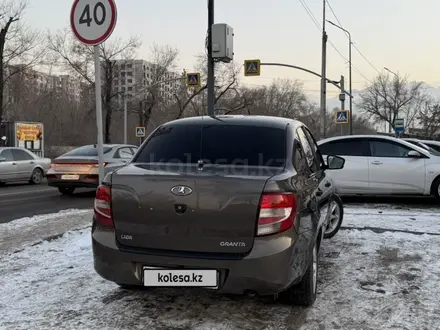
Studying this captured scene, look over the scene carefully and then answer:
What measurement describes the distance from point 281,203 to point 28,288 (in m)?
2.61

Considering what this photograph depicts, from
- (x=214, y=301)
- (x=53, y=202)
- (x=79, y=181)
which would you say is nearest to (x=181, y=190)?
(x=214, y=301)

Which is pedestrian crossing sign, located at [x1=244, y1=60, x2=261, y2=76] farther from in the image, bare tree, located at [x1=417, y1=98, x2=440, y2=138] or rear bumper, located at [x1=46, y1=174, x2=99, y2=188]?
bare tree, located at [x1=417, y1=98, x2=440, y2=138]

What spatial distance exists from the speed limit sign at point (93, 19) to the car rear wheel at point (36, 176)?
1221 centimetres

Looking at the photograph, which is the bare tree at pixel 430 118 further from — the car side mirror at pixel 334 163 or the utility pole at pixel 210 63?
the car side mirror at pixel 334 163

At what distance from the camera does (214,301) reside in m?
3.93

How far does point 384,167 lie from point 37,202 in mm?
8189

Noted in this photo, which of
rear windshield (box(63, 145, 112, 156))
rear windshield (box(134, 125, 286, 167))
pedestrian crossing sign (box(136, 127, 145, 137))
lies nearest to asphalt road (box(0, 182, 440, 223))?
rear windshield (box(63, 145, 112, 156))

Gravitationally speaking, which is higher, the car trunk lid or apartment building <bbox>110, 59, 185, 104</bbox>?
apartment building <bbox>110, 59, 185, 104</bbox>

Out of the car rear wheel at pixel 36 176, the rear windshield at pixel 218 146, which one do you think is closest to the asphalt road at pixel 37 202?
the car rear wheel at pixel 36 176

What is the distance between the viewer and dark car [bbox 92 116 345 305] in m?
3.18

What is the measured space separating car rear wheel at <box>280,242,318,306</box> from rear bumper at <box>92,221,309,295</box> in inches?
12.1

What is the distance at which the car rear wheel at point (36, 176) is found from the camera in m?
16.4

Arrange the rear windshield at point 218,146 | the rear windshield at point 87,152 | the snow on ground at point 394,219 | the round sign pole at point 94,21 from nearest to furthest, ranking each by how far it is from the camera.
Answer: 1. the rear windshield at point 218,146
2. the round sign pole at point 94,21
3. the snow on ground at point 394,219
4. the rear windshield at point 87,152

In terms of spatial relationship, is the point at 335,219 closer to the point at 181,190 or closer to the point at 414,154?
the point at 181,190
